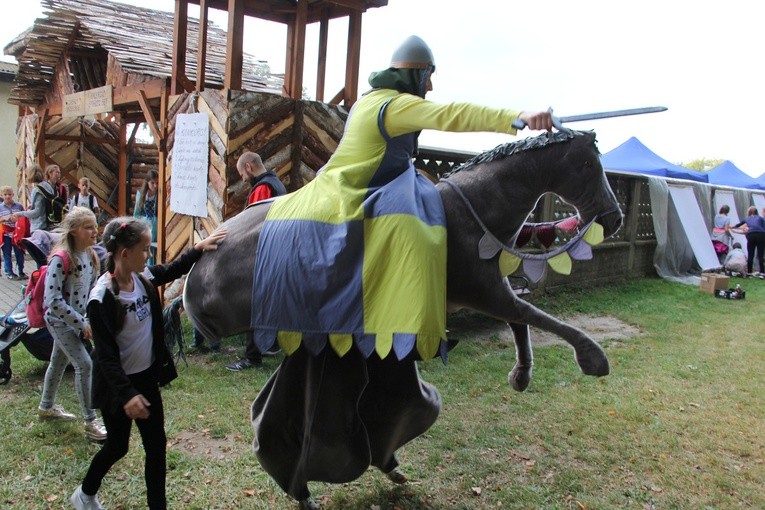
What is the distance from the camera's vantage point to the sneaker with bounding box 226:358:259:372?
565 cm

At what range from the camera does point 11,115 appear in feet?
58.3

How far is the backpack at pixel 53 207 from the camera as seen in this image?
759cm

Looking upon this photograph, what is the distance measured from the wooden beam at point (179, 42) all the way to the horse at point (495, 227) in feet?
15.0

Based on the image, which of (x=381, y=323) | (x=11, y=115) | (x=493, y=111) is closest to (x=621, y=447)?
(x=381, y=323)

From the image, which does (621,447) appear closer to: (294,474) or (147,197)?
(294,474)

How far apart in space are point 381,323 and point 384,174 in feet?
2.37

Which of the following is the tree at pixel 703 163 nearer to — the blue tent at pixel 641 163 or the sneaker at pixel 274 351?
the blue tent at pixel 641 163

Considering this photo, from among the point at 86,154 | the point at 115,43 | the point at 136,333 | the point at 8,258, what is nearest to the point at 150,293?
the point at 136,333

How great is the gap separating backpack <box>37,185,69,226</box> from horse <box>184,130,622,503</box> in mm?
5778

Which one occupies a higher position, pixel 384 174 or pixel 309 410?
pixel 384 174

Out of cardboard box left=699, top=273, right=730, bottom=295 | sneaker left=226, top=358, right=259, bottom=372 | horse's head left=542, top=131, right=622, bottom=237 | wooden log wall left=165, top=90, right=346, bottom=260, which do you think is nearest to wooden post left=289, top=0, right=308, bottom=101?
wooden log wall left=165, top=90, right=346, bottom=260

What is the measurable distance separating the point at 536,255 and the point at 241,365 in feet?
12.2

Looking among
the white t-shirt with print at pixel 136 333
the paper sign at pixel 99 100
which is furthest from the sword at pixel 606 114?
the paper sign at pixel 99 100

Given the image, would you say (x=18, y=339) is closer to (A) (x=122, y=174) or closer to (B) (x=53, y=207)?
(B) (x=53, y=207)
